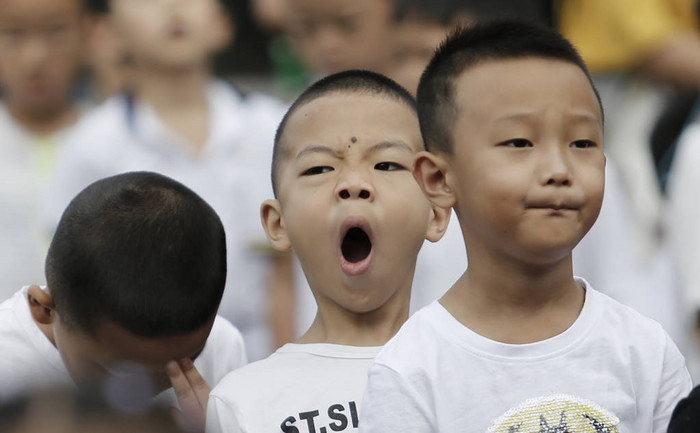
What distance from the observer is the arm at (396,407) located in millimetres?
2209

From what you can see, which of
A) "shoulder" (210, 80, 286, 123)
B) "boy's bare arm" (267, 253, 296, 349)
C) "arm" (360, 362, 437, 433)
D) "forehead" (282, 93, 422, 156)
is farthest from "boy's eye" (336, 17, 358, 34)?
"arm" (360, 362, 437, 433)

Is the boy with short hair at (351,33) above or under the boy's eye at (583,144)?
above

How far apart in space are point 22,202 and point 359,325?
8.15ft

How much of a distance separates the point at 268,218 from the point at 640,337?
3.33 feet

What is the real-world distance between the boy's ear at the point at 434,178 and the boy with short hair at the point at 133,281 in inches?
22.4

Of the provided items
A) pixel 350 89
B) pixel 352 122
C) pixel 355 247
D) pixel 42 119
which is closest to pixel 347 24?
pixel 42 119

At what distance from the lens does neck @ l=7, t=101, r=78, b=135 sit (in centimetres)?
518

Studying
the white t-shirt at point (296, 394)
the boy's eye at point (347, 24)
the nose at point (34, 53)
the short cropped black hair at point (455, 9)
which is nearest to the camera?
the white t-shirt at point (296, 394)

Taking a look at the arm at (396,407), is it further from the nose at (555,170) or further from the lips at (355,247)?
the lips at (355,247)

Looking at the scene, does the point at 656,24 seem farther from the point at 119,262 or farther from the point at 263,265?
the point at 119,262

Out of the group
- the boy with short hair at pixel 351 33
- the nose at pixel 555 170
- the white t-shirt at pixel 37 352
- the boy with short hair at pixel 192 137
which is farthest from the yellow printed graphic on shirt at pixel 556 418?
the boy with short hair at pixel 351 33

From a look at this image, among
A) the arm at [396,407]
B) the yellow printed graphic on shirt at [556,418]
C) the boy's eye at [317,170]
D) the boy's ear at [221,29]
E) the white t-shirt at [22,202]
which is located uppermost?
the boy's ear at [221,29]

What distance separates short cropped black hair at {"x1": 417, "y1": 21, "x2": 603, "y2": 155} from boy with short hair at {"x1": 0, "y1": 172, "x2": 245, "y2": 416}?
23.5 inches

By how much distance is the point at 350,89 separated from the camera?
296 cm
